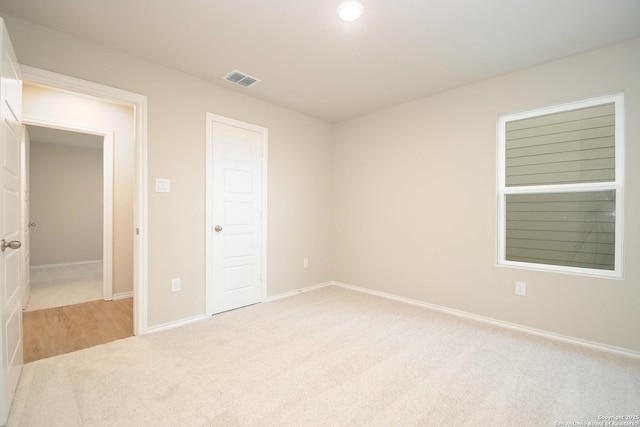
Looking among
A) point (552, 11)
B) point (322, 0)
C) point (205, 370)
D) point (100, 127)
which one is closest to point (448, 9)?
point (552, 11)

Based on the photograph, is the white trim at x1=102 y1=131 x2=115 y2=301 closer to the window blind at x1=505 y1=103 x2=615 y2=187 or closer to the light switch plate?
the light switch plate

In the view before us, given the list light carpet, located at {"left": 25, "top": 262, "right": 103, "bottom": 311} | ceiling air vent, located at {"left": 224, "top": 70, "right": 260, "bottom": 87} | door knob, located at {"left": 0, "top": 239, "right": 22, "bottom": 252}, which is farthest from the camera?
light carpet, located at {"left": 25, "top": 262, "right": 103, "bottom": 311}

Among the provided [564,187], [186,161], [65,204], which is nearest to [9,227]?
[186,161]

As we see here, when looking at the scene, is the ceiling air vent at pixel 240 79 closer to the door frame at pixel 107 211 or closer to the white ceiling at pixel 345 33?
the white ceiling at pixel 345 33

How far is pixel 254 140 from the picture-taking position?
12.0ft

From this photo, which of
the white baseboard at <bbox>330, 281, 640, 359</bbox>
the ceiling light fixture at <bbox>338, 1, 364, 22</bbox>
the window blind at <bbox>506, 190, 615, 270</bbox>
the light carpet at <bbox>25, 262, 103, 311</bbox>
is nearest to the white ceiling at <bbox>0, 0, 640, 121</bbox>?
the ceiling light fixture at <bbox>338, 1, 364, 22</bbox>

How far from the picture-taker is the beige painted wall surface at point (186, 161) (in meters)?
2.46

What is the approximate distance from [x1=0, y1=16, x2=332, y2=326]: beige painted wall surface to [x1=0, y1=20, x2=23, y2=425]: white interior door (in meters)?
0.60

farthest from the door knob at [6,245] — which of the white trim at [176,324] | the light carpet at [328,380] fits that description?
the white trim at [176,324]

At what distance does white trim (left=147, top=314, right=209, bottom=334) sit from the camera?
2812 mm

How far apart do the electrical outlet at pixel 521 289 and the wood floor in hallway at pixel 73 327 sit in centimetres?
378

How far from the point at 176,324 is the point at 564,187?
13.1ft

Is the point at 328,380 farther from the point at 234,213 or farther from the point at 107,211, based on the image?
the point at 107,211

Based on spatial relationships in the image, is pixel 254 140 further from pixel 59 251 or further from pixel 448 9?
pixel 59 251
